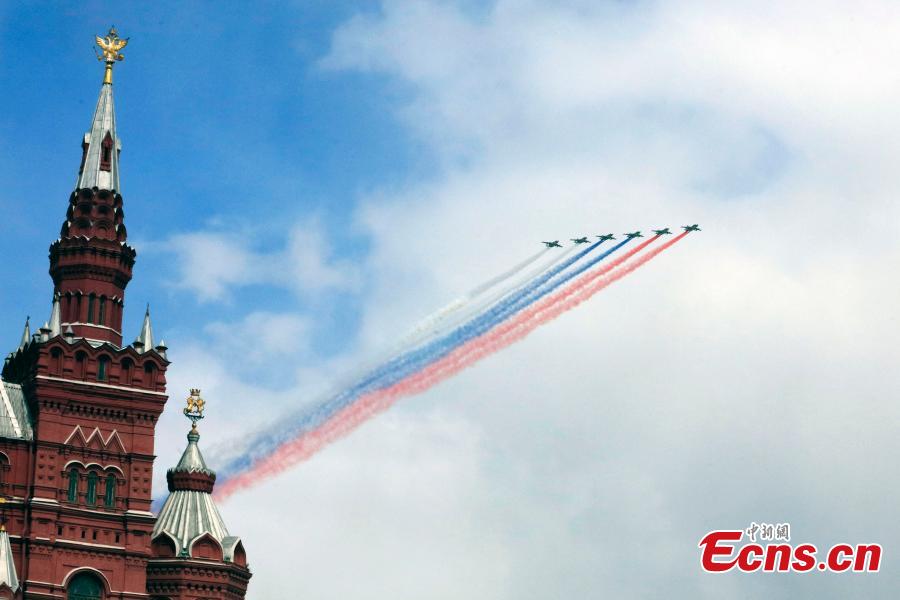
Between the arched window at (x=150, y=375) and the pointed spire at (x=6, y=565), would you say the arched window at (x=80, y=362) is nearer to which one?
the arched window at (x=150, y=375)

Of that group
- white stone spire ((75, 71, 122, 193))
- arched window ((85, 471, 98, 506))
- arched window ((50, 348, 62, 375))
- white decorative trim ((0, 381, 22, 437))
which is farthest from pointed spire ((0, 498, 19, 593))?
white stone spire ((75, 71, 122, 193))

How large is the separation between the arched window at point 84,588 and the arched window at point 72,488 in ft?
20.3

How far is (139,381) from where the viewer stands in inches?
5502

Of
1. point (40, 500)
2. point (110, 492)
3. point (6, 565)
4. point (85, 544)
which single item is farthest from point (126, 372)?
point (6, 565)

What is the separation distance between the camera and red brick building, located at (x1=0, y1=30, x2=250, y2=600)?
436 feet

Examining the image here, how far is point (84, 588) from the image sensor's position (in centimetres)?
13288

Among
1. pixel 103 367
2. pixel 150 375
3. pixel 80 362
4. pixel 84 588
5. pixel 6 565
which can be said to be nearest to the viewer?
pixel 6 565

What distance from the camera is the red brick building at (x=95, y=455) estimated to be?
13275 centimetres

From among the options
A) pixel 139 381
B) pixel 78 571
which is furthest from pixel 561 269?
pixel 78 571

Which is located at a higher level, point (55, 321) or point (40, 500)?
point (55, 321)

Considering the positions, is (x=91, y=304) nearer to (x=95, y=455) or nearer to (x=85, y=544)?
(x=95, y=455)

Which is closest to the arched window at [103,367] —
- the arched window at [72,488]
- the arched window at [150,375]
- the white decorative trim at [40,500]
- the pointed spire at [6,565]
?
the arched window at [150,375]

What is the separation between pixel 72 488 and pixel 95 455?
125 inches

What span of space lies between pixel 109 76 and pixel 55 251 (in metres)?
18.0
